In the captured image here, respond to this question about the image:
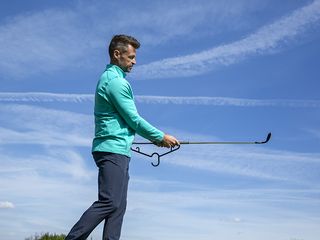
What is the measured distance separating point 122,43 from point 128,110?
85 centimetres

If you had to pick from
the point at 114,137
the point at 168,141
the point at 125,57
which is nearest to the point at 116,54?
the point at 125,57

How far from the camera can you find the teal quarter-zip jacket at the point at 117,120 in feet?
19.1

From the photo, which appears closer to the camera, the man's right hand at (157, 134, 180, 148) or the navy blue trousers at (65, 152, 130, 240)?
the navy blue trousers at (65, 152, 130, 240)

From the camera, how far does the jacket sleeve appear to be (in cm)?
591

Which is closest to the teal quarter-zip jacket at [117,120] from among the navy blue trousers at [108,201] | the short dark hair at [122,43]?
the navy blue trousers at [108,201]

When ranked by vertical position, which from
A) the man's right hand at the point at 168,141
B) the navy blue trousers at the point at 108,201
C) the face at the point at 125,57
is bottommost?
the navy blue trousers at the point at 108,201

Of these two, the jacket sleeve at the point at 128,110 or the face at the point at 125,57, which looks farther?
the face at the point at 125,57

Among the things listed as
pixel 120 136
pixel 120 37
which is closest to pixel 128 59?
pixel 120 37

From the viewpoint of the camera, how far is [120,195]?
18.9 feet

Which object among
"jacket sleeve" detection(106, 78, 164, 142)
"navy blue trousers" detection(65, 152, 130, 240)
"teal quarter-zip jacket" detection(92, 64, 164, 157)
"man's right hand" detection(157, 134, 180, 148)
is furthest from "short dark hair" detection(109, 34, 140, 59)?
"navy blue trousers" detection(65, 152, 130, 240)

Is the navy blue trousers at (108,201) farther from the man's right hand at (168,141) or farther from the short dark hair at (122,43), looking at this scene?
the short dark hair at (122,43)

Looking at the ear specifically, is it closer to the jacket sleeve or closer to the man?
the man

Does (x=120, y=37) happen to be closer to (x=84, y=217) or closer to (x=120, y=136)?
(x=120, y=136)

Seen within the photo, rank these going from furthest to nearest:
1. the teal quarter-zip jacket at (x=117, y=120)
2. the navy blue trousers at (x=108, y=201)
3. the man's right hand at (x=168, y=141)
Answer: the man's right hand at (x=168, y=141)
the teal quarter-zip jacket at (x=117, y=120)
the navy blue trousers at (x=108, y=201)
